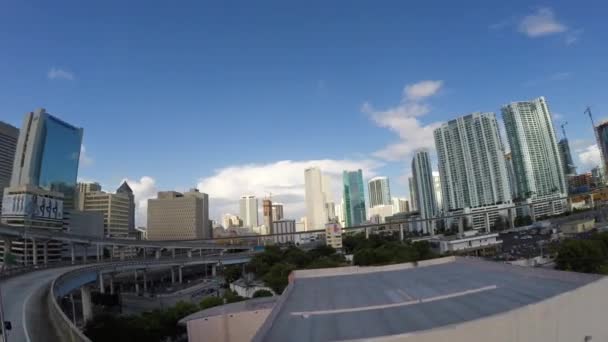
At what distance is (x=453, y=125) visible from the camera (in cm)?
13900

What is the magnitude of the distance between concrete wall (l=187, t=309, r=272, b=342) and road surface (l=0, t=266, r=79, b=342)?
5.91 meters

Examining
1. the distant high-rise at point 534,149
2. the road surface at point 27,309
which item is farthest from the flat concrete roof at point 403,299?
the distant high-rise at point 534,149

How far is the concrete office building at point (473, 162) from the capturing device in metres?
129

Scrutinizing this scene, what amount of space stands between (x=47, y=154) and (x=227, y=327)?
122724 mm

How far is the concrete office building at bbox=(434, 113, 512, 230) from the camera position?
129 metres

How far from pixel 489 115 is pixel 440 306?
137618mm

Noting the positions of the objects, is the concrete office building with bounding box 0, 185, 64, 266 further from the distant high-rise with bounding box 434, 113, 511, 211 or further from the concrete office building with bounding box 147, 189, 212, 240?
the distant high-rise with bounding box 434, 113, 511, 211

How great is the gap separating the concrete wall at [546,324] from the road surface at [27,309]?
15.2 m

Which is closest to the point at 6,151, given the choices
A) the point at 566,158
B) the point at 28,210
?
the point at 28,210

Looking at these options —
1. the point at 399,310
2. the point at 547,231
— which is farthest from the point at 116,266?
the point at 547,231

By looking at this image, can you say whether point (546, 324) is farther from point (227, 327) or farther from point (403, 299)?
point (227, 327)

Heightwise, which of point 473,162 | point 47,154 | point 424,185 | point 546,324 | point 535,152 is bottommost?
point 546,324

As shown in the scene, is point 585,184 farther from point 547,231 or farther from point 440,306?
point 440,306

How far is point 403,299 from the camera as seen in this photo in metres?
12.8
